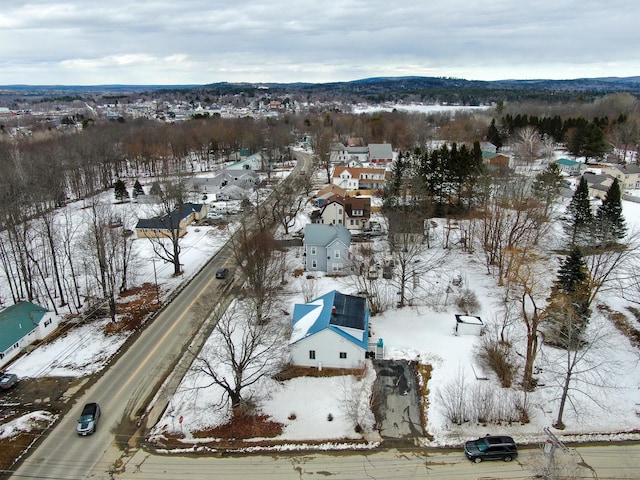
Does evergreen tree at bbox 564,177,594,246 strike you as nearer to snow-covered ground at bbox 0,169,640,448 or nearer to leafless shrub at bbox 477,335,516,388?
snow-covered ground at bbox 0,169,640,448

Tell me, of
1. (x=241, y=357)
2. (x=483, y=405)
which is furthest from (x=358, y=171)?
(x=483, y=405)

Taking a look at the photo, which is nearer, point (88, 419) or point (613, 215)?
point (88, 419)

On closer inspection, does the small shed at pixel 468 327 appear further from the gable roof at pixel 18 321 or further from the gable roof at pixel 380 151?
the gable roof at pixel 380 151

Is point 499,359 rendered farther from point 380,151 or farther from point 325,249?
point 380,151

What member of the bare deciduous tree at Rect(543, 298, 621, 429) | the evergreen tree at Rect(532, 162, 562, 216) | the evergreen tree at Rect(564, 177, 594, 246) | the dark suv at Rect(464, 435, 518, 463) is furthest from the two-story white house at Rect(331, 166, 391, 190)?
the dark suv at Rect(464, 435, 518, 463)

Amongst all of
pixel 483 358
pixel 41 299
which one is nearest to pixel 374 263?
pixel 483 358

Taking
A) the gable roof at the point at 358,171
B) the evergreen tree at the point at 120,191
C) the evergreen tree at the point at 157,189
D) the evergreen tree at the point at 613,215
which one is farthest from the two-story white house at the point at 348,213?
the evergreen tree at the point at 120,191

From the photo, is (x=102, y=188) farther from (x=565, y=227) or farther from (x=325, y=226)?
(x=565, y=227)
